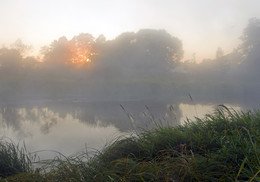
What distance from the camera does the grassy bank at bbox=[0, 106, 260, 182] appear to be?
219 cm

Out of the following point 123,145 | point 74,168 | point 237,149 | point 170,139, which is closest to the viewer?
point 237,149

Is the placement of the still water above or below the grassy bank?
below

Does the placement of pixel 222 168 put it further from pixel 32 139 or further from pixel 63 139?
pixel 32 139

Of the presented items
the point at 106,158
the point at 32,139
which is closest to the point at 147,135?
the point at 106,158

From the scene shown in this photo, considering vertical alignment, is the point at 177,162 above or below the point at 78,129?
above

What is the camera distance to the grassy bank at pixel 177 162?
2.19 metres

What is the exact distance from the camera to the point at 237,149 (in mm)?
2531

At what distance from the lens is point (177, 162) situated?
2508mm

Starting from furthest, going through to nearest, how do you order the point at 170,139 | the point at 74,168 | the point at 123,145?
the point at 123,145 → the point at 170,139 → the point at 74,168

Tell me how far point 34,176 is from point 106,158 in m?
1.30

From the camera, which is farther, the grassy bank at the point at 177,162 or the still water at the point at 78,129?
the still water at the point at 78,129

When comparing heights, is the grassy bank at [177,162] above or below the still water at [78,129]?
above

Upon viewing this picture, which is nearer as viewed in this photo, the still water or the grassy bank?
the grassy bank

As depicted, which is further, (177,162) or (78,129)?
(78,129)
